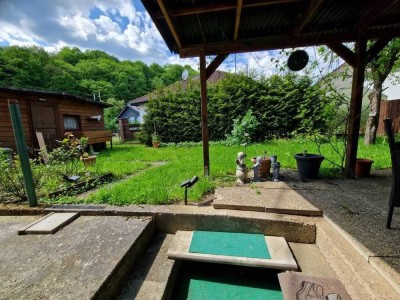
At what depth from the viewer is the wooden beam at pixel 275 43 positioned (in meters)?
3.21

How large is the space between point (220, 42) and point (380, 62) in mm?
5300

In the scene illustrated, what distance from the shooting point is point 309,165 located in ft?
11.0

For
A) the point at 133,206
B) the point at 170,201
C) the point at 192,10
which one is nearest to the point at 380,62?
the point at 192,10

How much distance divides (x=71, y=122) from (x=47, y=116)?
53.9 inches

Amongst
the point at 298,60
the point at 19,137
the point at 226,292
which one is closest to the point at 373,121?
the point at 298,60

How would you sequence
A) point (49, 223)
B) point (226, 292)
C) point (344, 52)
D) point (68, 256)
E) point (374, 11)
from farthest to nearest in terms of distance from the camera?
point (344, 52)
point (374, 11)
point (49, 223)
point (226, 292)
point (68, 256)

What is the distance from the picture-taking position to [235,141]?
29.1 ft

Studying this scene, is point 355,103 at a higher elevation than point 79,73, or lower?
lower

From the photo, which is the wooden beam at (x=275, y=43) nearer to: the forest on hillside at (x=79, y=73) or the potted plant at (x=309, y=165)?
the potted plant at (x=309, y=165)

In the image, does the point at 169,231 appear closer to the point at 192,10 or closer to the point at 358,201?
the point at 358,201

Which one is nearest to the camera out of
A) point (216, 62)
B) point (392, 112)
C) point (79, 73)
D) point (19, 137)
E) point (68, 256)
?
point (68, 256)

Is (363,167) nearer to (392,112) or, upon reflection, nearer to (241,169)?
(241,169)

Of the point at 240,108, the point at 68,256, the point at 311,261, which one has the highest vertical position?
the point at 240,108

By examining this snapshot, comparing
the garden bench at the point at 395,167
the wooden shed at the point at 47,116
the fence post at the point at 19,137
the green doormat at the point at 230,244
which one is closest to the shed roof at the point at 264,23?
the garden bench at the point at 395,167
